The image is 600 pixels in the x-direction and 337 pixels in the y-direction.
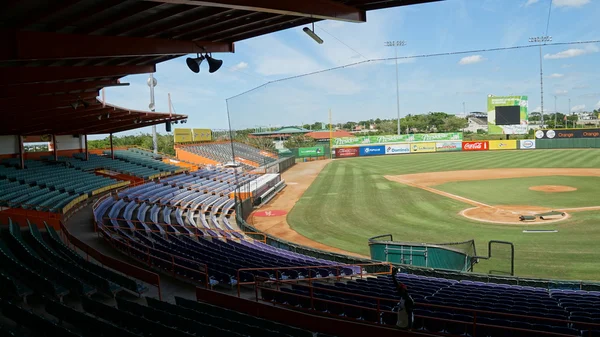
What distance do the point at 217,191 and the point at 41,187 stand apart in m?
11.5

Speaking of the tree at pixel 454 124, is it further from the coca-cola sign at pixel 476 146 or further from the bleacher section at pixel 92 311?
the bleacher section at pixel 92 311

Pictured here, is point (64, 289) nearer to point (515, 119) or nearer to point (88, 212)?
point (88, 212)

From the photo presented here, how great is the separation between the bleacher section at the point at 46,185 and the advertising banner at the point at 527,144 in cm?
5987

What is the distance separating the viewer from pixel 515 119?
197 ft

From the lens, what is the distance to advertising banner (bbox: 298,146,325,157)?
59278 mm

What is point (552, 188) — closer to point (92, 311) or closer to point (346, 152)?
point (92, 311)

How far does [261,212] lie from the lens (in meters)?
28.0

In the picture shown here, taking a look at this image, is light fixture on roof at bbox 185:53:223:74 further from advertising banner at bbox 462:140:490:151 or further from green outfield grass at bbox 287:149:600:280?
advertising banner at bbox 462:140:490:151

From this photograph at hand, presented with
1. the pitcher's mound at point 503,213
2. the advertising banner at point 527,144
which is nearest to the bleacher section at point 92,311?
the pitcher's mound at point 503,213

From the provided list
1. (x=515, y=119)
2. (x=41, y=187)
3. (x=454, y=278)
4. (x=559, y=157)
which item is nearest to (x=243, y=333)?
(x=454, y=278)

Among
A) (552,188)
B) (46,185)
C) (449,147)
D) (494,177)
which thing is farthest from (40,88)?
(449,147)

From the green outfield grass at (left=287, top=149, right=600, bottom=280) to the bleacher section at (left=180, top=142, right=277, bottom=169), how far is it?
4748 mm

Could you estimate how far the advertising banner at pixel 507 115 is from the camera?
59.4 m

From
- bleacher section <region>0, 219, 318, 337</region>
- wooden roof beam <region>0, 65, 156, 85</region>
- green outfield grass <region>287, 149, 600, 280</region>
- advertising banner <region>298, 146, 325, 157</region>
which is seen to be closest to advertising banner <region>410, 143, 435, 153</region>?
advertising banner <region>298, 146, 325, 157</region>
